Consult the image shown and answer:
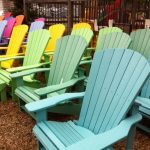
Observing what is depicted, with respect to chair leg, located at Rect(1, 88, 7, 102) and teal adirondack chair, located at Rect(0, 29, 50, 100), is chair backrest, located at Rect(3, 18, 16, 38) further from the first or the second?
chair leg, located at Rect(1, 88, 7, 102)

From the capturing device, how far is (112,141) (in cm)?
169

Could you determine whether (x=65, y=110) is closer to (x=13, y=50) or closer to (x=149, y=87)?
(x=149, y=87)

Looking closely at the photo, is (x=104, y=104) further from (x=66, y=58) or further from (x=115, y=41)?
(x=115, y=41)

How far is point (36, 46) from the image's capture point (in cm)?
418

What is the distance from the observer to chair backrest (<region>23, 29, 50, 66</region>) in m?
4.03

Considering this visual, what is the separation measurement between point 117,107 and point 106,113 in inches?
5.6

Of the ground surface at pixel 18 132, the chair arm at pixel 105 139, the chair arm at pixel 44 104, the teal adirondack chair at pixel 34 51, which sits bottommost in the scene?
the ground surface at pixel 18 132

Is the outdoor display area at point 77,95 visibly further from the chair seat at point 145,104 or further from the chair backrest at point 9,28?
the chair backrest at point 9,28

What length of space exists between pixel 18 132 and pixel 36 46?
1.52 metres

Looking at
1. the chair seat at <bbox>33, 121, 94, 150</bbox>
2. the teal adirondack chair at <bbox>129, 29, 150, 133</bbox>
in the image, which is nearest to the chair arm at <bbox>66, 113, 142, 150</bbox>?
the chair seat at <bbox>33, 121, 94, 150</bbox>

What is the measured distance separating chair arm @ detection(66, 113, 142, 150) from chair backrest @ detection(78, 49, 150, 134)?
0.53 ft

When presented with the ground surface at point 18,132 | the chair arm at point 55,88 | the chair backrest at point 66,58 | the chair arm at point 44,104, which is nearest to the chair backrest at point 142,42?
the chair backrest at point 66,58

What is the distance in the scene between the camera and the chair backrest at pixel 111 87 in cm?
209

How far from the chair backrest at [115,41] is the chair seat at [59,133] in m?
1.42
